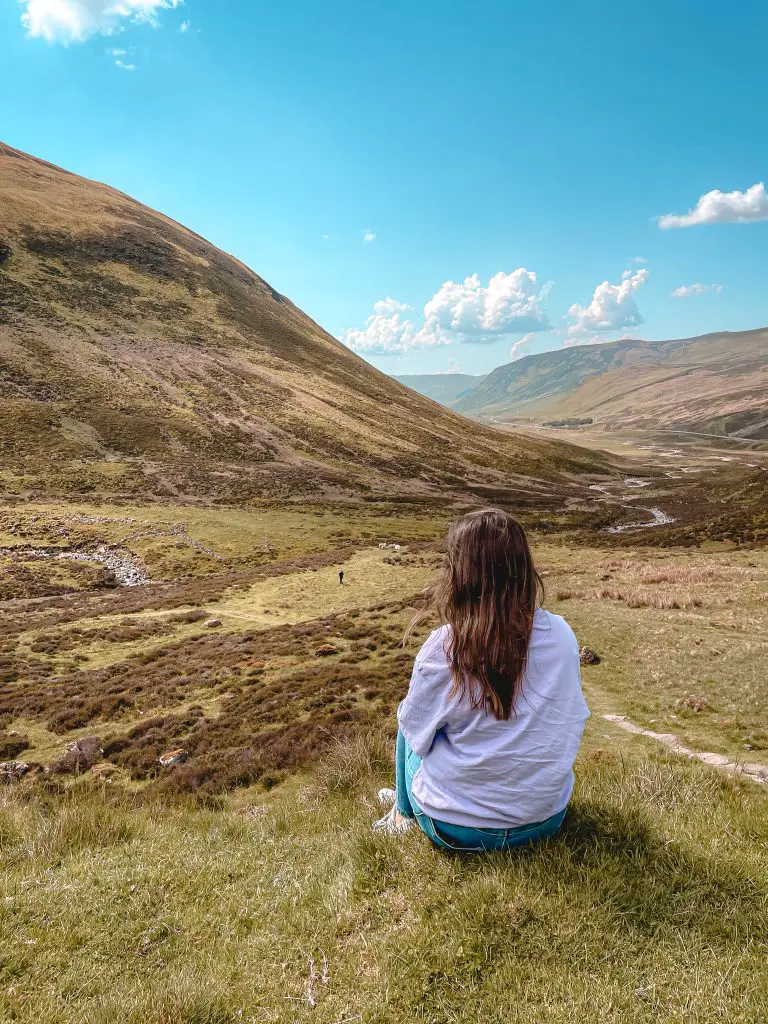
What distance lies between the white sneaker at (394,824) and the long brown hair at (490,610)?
5.16 feet

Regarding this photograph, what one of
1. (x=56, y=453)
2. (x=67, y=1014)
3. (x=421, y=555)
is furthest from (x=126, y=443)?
(x=67, y=1014)

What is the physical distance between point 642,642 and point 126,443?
99.4 meters

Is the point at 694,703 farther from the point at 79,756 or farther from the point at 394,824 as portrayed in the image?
the point at 79,756

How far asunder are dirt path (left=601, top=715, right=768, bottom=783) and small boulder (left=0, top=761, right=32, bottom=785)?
14374 mm

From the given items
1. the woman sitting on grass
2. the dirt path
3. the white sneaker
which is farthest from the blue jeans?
the dirt path

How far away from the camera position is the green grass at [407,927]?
118 inches

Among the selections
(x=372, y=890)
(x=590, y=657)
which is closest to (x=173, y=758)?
(x=372, y=890)

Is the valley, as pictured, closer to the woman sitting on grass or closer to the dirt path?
the dirt path

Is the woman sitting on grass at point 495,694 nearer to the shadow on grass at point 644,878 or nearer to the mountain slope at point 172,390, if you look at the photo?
the shadow on grass at point 644,878

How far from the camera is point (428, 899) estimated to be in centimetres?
368

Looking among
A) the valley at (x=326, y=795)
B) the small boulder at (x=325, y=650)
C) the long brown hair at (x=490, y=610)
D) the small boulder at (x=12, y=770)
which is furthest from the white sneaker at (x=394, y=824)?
the small boulder at (x=325, y=650)

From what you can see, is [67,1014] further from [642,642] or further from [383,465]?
[383,465]

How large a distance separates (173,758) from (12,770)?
4.08m

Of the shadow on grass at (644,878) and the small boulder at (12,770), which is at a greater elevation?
the shadow on grass at (644,878)
